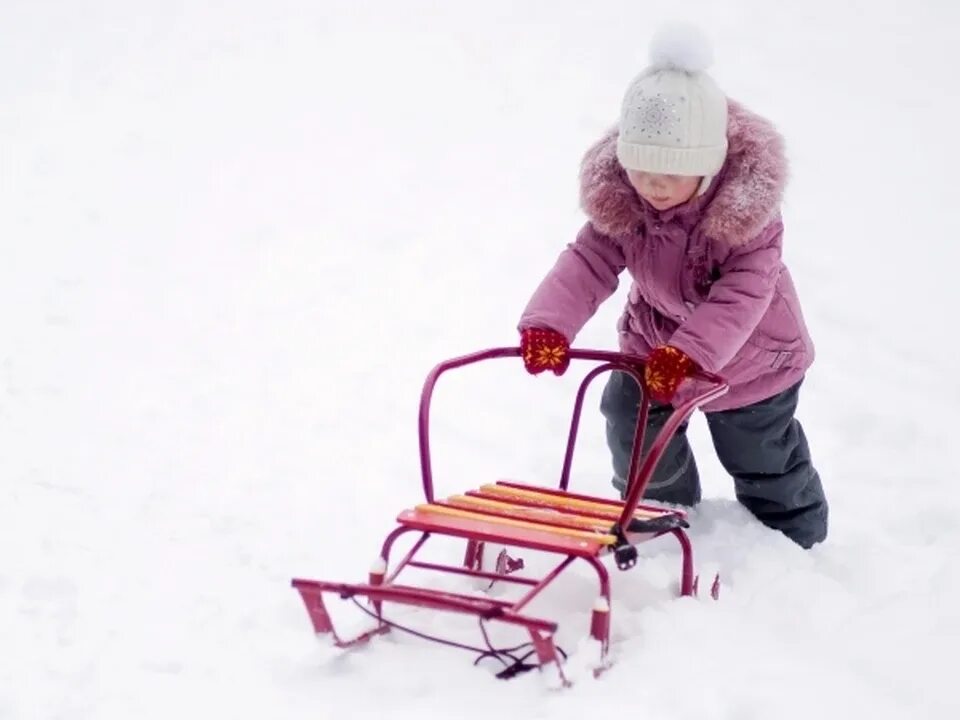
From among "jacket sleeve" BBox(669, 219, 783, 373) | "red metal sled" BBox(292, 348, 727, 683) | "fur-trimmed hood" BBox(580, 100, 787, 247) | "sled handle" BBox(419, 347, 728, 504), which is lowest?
"red metal sled" BBox(292, 348, 727, 683)

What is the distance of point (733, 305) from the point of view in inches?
98.2

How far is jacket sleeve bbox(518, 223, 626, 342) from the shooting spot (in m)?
2.62

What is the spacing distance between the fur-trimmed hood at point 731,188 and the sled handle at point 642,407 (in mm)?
307

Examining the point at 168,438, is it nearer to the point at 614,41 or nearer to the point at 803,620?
the point at 803,620

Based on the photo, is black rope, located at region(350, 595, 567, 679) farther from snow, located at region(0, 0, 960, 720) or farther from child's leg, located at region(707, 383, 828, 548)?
child's leg, located at region(707, 383, 828, 548)

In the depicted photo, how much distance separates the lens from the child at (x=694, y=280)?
2.45 m

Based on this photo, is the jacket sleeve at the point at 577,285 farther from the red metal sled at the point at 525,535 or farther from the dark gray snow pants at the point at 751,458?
the dark gray snow pants at the point at 751,458

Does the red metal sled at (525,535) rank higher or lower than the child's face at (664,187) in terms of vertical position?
lower

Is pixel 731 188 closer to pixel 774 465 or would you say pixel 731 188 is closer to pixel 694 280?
pixel 694 280

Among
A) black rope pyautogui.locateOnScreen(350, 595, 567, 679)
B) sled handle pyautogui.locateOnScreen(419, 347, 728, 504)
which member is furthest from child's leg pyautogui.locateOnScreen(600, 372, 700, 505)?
black rope pyautogui.locateOnScreen(350, 595, 567, 679)

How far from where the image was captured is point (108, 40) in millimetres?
7301

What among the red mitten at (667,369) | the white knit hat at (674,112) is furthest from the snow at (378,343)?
the white knit hat at (674,112)

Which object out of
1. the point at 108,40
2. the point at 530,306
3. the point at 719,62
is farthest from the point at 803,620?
the point at 108,40

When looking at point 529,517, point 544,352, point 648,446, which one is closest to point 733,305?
point 544,352
